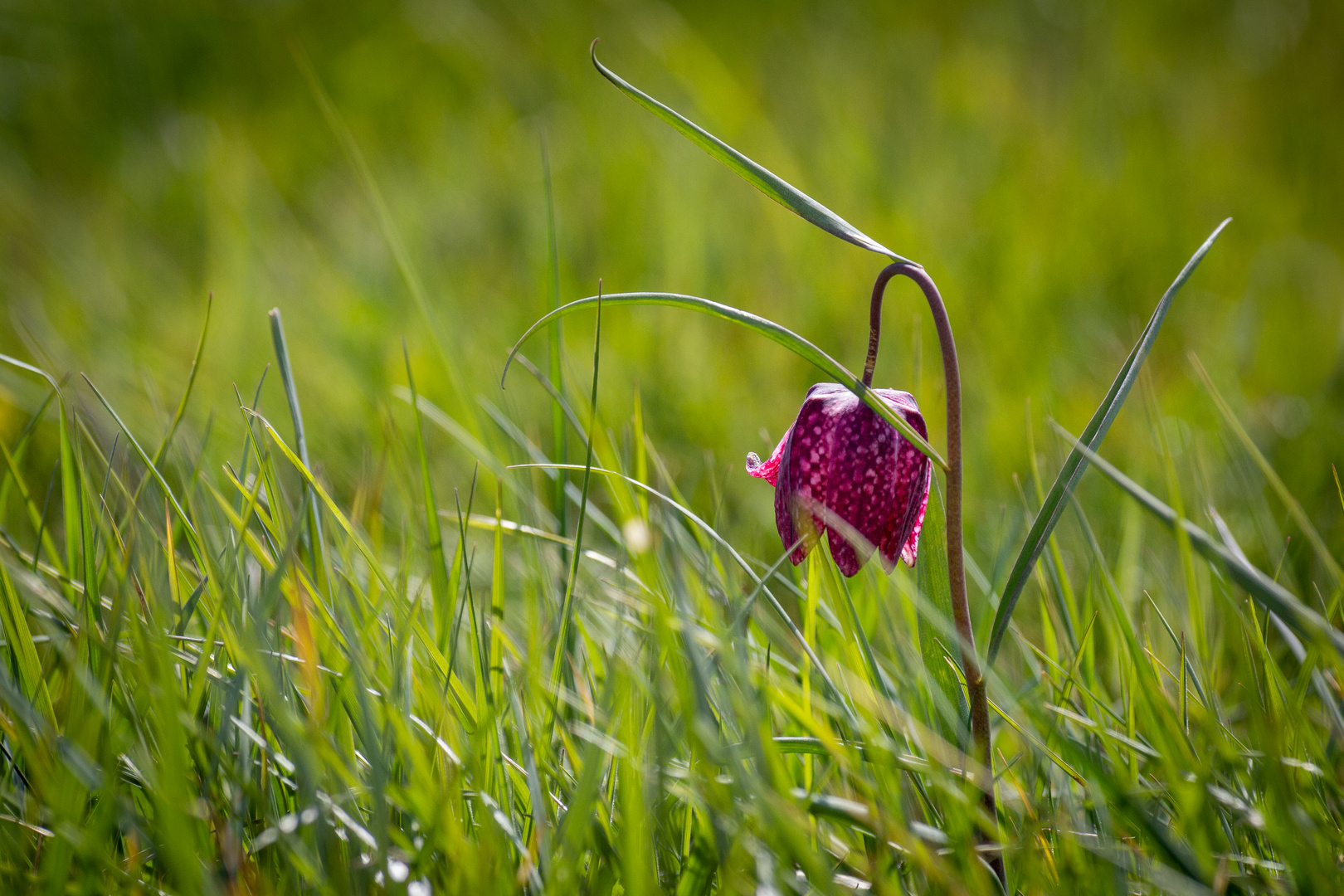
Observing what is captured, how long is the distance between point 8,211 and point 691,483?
2.47 m

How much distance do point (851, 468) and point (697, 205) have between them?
1591mm

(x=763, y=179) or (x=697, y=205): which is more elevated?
(x=763, y=179)

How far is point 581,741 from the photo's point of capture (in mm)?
792

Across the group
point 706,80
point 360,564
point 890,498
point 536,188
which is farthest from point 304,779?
point 706,80

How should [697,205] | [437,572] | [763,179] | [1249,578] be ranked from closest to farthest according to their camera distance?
1. [1249,578]
2. [763,179]
3. [437,572]
4. [697,205]

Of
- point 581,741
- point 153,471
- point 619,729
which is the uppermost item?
point 153,471

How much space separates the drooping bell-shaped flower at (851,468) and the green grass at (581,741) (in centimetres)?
4

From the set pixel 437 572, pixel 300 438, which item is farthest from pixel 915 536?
pixel 300 438

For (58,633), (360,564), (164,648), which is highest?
(164,648)

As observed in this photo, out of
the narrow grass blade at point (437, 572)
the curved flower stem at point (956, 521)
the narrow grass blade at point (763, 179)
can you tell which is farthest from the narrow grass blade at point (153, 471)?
the curved flower stem at point (956, 521)

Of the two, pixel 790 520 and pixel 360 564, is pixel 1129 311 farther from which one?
pixel 360 564

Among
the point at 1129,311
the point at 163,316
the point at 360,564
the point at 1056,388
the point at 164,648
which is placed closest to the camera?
the point at 164,648

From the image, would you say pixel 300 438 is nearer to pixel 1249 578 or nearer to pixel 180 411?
pixel 180 411

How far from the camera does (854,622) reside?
2.30 feet
